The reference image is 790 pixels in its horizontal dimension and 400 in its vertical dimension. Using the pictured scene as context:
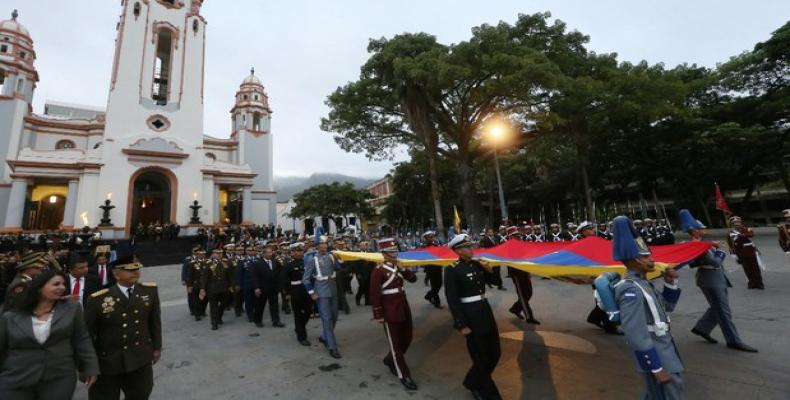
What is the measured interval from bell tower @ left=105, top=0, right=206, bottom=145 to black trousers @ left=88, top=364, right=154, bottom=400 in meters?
29.9

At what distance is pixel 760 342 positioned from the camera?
494 centimetres

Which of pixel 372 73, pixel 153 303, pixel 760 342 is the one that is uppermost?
pixel 372 73

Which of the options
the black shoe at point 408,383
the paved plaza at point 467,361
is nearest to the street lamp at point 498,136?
the paved plaza at point 467,361

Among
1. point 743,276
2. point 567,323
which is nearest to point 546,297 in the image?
point 567,323

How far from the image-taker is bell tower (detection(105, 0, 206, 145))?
87.9 ft

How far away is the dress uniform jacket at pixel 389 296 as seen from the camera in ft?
15.6

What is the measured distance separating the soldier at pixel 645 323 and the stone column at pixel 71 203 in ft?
105

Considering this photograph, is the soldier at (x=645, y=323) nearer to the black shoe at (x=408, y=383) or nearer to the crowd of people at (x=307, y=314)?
the crowd of people at (x=307, y=314)

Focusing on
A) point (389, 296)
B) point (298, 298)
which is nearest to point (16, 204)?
point (298, 298)

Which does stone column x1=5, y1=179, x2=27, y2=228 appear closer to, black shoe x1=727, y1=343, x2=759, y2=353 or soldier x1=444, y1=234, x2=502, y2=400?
soldier x1=444, y1=234, x2=502, y2=400

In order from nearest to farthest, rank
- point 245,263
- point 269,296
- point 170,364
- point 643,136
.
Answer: point 170,364, point 269,296, point 245,263, point 643,136

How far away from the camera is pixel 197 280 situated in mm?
8594

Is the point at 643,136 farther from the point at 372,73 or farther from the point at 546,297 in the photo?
the point at 546,297

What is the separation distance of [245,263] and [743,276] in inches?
536
